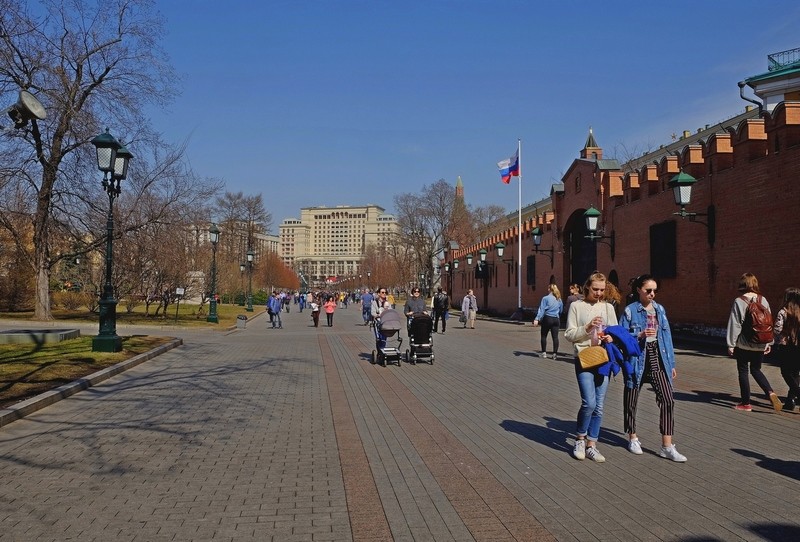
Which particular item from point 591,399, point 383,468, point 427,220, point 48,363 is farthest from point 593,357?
point 427,220

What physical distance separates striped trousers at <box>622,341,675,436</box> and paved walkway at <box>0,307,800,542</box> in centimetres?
32

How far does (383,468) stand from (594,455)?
1.96m

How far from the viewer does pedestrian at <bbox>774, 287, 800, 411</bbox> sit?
8.64 metres

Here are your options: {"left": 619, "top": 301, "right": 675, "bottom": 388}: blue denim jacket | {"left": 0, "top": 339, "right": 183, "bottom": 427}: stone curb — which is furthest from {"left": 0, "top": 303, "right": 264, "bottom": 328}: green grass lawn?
{"left": 619, "top": 301, "right": 675, "bottom": 388}: blue denim jacket

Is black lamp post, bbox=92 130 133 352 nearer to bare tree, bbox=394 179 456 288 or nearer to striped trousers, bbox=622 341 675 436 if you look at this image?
striped trousers, bbox=622 341 675 436

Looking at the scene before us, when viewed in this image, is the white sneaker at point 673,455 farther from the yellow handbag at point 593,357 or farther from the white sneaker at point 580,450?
the yellow handbag at point 593,357

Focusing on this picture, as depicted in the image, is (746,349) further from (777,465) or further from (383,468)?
(383,468)

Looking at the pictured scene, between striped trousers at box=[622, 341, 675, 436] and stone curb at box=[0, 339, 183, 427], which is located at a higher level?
striped trousers at box=[622, 341, 675, 436]

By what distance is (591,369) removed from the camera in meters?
6.14

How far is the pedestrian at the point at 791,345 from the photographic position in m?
8.64

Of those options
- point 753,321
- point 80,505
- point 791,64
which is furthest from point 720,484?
point 791,64

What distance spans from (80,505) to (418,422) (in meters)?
4.05

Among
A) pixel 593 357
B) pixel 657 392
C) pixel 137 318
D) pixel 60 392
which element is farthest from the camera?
pixel 137 318

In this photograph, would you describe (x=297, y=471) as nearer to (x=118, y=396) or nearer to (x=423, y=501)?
(x=423, y=501)
